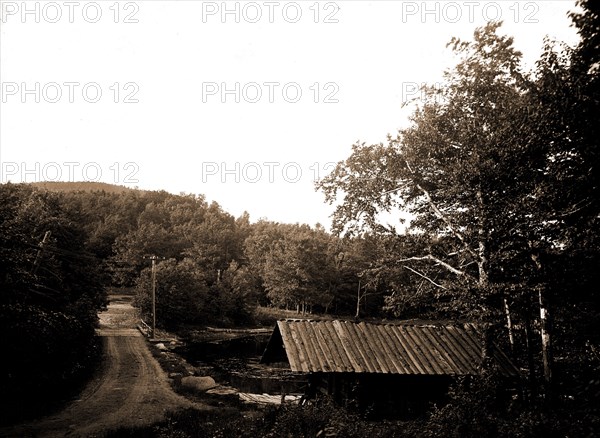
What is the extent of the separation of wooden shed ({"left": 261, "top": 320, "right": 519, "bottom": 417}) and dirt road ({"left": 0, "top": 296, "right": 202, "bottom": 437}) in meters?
7.35

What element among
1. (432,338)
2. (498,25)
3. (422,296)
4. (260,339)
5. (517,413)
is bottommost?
(260,339)

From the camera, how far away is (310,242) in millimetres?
73312

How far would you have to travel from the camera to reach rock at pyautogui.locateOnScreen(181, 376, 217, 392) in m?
21.9

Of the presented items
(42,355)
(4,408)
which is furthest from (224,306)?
(4,408)

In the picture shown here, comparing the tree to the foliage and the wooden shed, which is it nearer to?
the wooden shed

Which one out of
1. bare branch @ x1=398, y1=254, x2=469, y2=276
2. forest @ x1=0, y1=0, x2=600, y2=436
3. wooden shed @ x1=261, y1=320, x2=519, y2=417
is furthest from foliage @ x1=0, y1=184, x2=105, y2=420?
bare branch @ x1=398, y1=254, x2=469, y2=276

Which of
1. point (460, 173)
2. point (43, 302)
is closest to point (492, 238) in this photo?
point (460, 173)

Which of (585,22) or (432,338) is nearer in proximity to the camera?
(585,22)

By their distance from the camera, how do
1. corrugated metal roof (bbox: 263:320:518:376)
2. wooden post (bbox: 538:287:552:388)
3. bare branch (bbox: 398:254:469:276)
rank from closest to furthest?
1. corrugated metal roof (bbox: 263:320:518:376)
2. wooden post (bbox: 538:287:552:388)
3. bare branch (bbox: 398:254:469:276)

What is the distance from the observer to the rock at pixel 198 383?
21911mm

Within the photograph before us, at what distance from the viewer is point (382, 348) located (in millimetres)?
13703

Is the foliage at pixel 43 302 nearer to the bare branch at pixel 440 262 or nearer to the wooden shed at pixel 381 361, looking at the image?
the wooden shed at pixel 381 361

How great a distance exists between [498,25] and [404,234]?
9.39 m

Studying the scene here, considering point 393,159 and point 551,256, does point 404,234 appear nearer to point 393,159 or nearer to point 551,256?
point 393,159
